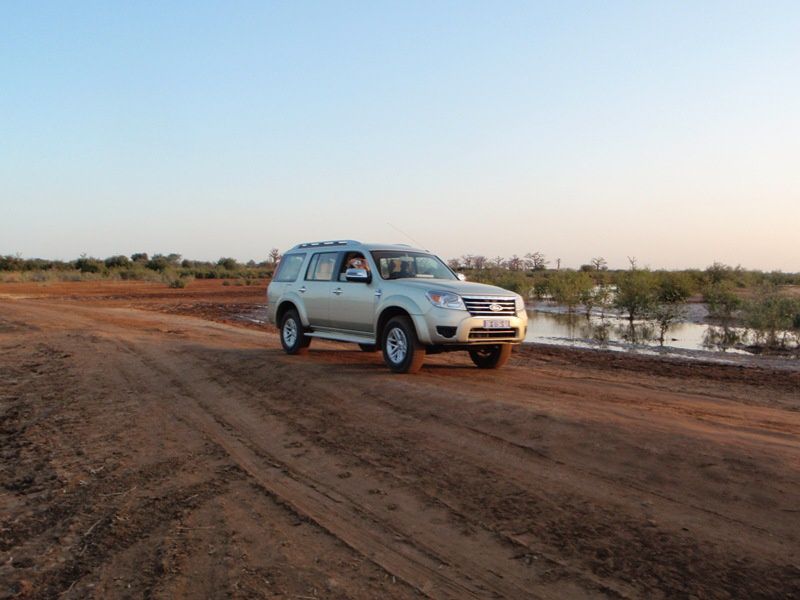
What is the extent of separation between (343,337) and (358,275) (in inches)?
51.2

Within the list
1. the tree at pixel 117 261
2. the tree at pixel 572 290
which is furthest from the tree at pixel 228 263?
the tree at pixel 572 290

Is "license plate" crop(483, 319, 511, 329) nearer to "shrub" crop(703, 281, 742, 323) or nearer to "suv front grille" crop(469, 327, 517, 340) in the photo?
"suv front grille" crop(469, 327, 517, 340)

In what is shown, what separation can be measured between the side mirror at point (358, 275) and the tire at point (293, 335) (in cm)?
209

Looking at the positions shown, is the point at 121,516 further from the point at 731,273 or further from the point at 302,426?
the point at 731,273

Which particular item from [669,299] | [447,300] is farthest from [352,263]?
[669,299]

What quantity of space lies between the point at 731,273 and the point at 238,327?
30.8 meters

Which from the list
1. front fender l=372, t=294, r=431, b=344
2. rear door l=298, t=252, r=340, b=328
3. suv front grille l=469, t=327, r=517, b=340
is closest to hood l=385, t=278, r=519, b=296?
front fender l=372, t=294, r=431, b=344

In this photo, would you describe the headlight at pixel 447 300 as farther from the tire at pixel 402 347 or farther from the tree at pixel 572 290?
the tree at pixel 572 290

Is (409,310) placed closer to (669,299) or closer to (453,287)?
(453,287)

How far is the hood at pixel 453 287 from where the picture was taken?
36.6 ft

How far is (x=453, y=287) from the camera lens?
11.3 metres

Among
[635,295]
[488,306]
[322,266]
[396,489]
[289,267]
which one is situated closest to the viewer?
[396,489]

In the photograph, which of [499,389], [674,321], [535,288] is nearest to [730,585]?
[499,389]

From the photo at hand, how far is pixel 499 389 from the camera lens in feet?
32.6
